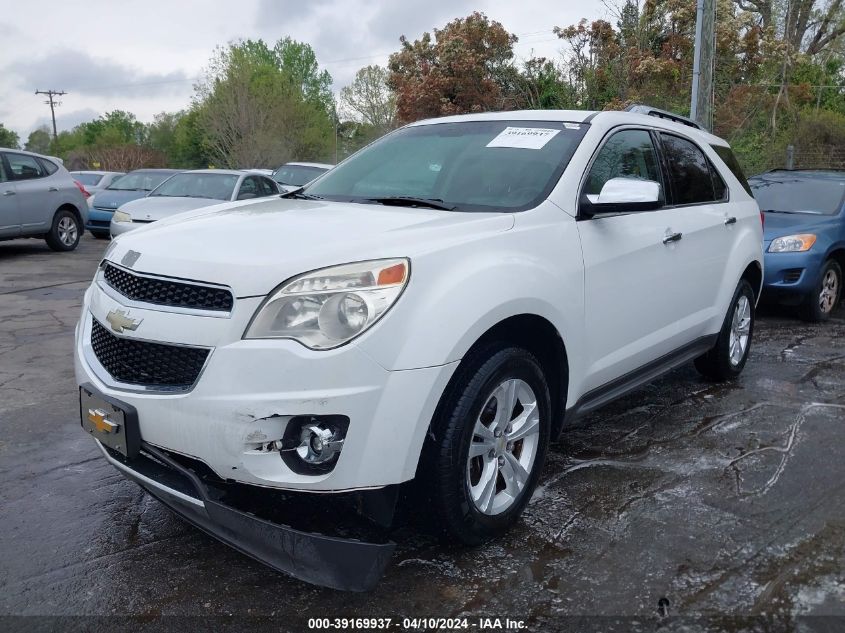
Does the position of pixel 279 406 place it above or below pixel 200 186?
below

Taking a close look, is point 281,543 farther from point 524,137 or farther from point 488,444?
point 524,137

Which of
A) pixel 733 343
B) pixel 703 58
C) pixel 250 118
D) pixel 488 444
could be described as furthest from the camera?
pixel 250 118

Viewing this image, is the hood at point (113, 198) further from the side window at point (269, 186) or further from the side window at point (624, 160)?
the side window at point (624, 160)

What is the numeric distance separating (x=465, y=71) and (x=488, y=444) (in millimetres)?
20385

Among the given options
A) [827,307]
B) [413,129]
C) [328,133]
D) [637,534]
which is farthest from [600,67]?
[328,133]

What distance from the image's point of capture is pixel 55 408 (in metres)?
4.89

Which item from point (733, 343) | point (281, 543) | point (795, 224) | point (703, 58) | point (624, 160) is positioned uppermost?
point (703, 58)

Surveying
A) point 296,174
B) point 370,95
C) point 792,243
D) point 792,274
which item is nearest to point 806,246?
point 792,243

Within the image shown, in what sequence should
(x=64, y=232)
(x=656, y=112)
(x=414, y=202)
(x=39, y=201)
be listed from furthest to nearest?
(x=64, y=232) → (x=39, y=201) → (x=656, y=112) → (x=414, y=202)

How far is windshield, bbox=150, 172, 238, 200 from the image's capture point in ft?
38.7

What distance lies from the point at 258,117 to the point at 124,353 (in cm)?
3992

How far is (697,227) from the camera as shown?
4.59 metres

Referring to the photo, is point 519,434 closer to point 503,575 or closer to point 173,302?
point 503,575

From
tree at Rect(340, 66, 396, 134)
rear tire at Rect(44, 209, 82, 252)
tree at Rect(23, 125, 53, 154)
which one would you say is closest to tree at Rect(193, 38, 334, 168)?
tree at Rect(340, 66, 396, 134)
